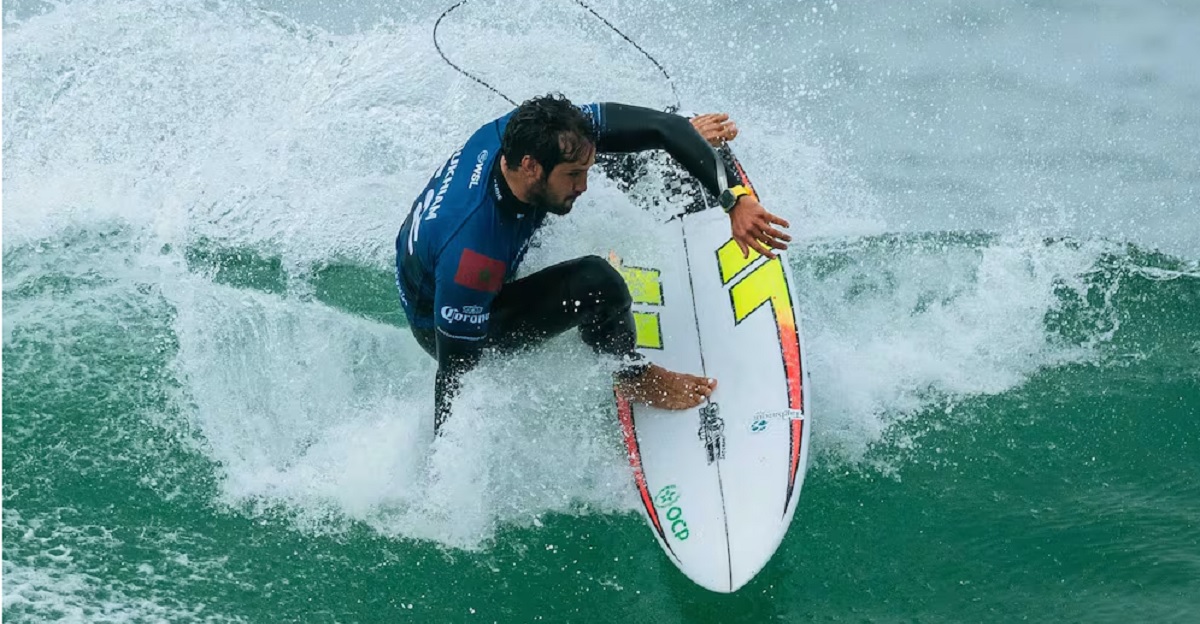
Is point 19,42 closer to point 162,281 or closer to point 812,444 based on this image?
point 162,281

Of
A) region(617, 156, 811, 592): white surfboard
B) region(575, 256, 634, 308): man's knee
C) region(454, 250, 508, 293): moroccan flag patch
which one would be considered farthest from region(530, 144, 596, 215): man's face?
region(617, 156, 811, 592): white surfboard

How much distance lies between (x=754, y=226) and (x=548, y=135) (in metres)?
0.78

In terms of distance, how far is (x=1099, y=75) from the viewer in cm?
689

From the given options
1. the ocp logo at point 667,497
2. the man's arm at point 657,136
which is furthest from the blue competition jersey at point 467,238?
the ocp logo at point 667,497

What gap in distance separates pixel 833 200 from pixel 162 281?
3.39 meters

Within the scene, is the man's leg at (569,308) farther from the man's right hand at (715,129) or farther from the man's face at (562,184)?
the man's right hand at (715,129)

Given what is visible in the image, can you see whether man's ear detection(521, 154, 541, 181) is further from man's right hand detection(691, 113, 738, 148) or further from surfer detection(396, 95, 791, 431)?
man's right hand detection(691, 113, 738, 148)

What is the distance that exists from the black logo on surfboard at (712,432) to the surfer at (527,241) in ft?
0.20

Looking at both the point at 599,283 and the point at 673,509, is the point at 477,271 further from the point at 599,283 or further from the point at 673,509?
the point at 673,509

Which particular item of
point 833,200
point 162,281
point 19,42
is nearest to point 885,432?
point 833,200

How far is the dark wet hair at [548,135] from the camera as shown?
3.50 m

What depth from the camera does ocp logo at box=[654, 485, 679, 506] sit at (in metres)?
4.24

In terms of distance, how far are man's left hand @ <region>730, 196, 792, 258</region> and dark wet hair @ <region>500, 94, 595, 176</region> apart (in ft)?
1.97

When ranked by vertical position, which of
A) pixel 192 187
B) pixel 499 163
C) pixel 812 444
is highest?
pixel 499 163
